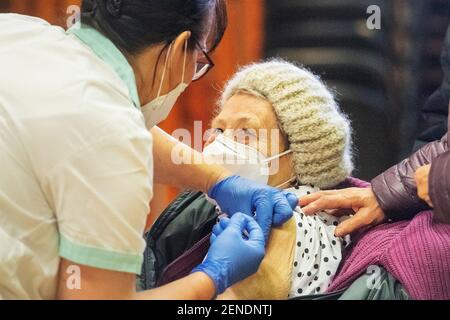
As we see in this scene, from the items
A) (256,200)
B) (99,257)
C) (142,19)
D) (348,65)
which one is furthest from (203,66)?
(348,65)

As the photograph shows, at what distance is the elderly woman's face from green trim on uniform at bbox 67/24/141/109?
49cm

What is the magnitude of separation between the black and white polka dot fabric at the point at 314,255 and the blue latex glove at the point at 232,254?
0.15 m

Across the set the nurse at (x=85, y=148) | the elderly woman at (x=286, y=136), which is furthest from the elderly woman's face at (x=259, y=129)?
the nurse at (x=85, y=148)

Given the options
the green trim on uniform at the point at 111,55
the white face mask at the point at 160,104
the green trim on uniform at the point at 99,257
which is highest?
the green trim on uniform at the point at 111,55

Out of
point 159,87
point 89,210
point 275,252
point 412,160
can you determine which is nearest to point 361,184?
point 412,160

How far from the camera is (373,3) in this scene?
1.94 meters

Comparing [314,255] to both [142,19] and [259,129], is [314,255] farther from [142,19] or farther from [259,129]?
[142,19]

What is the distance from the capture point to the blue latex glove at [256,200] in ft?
5.03

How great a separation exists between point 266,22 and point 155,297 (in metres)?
1.05

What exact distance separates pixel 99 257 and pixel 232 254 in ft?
1.04

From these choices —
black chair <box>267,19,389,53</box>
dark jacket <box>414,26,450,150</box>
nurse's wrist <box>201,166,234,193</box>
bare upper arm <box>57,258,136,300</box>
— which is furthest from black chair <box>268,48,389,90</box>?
bare upper arm <box>57,258,136,300</box>

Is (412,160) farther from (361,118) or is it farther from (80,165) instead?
(80,165)

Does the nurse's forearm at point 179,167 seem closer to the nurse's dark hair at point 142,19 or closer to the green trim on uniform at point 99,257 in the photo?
the nurse's dark hair at point 142,19

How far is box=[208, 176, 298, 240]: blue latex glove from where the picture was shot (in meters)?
1.53
